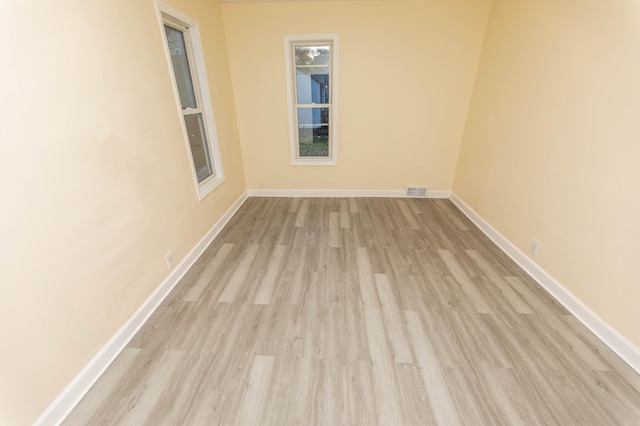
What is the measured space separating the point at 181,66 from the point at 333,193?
2403 mm

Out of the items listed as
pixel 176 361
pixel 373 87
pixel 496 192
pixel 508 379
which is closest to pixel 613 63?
pixel 496 192

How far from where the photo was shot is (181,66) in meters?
2.61

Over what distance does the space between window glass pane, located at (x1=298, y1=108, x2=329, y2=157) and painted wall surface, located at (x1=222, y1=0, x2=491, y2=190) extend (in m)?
0.24

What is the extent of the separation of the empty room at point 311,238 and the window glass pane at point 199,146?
3cm

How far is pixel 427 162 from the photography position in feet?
A: 12.4

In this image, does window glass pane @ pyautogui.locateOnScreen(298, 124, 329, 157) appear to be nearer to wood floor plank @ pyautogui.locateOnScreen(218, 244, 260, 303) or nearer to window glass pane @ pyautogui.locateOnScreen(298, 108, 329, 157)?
window glass pane @ pyautogui.locateOnScreen(298, 108, 329, 157)

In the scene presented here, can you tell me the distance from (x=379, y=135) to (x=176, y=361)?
10.9ft

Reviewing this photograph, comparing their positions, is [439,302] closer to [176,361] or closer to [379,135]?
[176,361]

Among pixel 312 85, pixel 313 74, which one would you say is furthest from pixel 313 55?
pixel 312 85

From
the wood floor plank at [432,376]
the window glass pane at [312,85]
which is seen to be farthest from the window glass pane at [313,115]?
the wood floor plank at [432,376]

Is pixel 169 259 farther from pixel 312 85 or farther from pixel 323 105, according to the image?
pixel 312 85

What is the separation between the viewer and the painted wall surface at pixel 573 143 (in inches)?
61.2

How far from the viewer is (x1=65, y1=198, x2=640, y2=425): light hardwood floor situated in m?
1.31

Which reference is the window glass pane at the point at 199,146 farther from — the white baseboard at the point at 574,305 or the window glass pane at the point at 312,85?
the white baseboard at the point at 574,305
